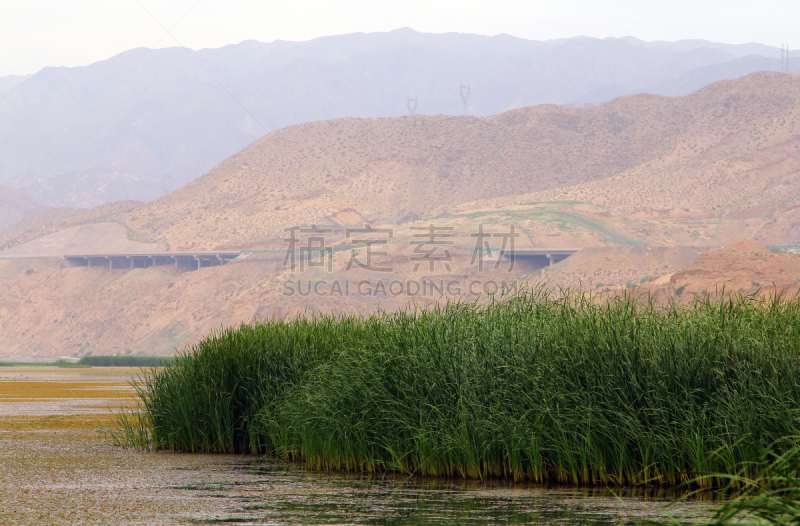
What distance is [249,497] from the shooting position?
36.7 ft

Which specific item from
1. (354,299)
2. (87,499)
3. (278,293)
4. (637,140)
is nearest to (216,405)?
(87,499)

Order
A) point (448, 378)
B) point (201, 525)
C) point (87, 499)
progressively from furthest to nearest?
point (448, 378) < point (87, 499) < point (201, 525)

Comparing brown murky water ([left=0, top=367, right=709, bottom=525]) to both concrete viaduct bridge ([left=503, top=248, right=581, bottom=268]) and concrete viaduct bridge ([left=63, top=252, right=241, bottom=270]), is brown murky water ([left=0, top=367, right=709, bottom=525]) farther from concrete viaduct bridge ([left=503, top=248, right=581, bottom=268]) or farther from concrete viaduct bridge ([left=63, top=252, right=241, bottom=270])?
concrete viaduct bridge ([left=63, top=252, right=241, bottom=270])

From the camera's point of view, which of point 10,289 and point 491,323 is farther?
point 10,289

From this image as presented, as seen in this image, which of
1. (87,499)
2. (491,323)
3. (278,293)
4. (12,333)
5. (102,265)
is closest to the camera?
(87,499)

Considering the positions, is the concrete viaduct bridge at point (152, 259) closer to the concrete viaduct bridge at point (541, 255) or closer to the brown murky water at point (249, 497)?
the concrete viaduct bridge at point (541, 255)

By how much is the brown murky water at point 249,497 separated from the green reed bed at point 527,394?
0.60 metres

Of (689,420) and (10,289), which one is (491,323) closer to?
(689,420)

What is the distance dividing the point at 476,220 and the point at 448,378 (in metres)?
96.9

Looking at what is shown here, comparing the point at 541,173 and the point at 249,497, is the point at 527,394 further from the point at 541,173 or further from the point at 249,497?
the point at 541,173

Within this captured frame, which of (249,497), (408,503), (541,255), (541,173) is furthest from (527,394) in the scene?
(541,173)

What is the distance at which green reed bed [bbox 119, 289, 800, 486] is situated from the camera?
11508 mm

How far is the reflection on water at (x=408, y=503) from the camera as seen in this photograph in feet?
31.7

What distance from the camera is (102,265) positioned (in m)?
118
